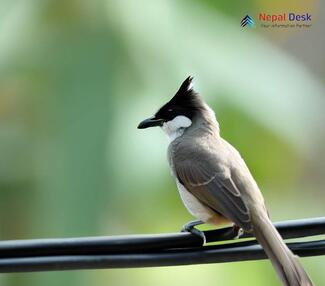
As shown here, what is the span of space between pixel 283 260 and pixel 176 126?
1374 millimetres

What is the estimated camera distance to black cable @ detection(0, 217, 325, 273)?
283 cm

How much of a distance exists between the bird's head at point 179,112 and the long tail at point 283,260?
1.21 metres

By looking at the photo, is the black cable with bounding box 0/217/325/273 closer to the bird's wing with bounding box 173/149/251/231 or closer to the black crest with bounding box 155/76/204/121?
the bird's wing with bounding box 173/149/251/231

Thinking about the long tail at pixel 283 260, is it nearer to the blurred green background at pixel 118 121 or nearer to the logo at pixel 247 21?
the blurred green background at pixel 118 121

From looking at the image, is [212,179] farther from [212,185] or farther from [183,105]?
[183,105]

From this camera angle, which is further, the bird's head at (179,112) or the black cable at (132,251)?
the bird's head at (179,112)

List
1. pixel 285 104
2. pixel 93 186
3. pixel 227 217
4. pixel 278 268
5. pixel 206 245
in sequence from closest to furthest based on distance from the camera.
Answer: pixel 206 245
pixel 278 268
pixel 227 217
pixel 93 186
pixel 285 104

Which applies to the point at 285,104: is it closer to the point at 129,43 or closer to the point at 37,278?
the point at 129,43

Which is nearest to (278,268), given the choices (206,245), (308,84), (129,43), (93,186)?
(206,245)

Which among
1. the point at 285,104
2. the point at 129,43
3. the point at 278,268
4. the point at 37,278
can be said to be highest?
the point at 129,43

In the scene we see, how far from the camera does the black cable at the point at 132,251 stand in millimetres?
2832

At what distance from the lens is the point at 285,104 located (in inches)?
240

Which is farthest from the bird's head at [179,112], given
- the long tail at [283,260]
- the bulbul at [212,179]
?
the long tail at [283,260]

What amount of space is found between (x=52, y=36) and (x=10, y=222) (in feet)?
3.81
